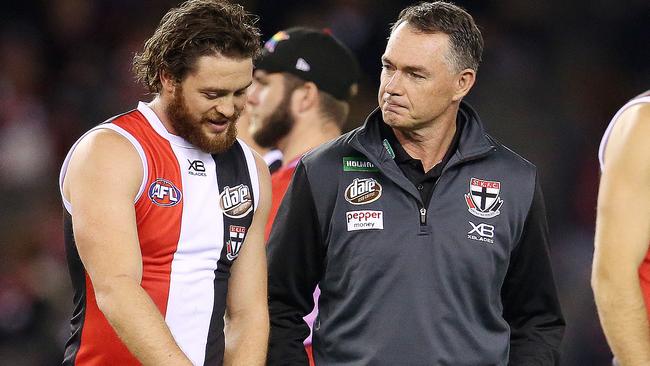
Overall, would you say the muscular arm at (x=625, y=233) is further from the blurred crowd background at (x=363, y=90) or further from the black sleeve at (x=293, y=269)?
the blurred crowd background at (x=363, y=90)

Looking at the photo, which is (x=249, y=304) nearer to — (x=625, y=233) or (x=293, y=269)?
(x=293, y=269)

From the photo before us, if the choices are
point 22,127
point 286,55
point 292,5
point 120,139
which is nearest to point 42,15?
point 22,127

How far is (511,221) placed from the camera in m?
3.76

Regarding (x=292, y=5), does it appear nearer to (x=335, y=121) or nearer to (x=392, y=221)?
(x=335, y=121)

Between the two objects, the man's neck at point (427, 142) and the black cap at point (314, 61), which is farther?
the black cap at point (314, 61)

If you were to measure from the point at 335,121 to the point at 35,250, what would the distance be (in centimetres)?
393

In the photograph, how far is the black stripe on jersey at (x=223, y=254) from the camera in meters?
3.73

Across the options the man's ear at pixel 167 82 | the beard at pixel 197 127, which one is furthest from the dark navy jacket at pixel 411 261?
the man's ear at pixel 167 82

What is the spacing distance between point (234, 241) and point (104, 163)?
53 centimetres

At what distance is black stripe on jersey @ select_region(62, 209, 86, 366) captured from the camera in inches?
142

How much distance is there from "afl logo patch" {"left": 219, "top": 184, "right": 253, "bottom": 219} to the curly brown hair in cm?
41

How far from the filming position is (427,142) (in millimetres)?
3838

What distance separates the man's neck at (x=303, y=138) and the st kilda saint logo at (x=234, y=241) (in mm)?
1561

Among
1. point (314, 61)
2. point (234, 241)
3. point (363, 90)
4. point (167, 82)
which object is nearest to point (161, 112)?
point (167, 82)
